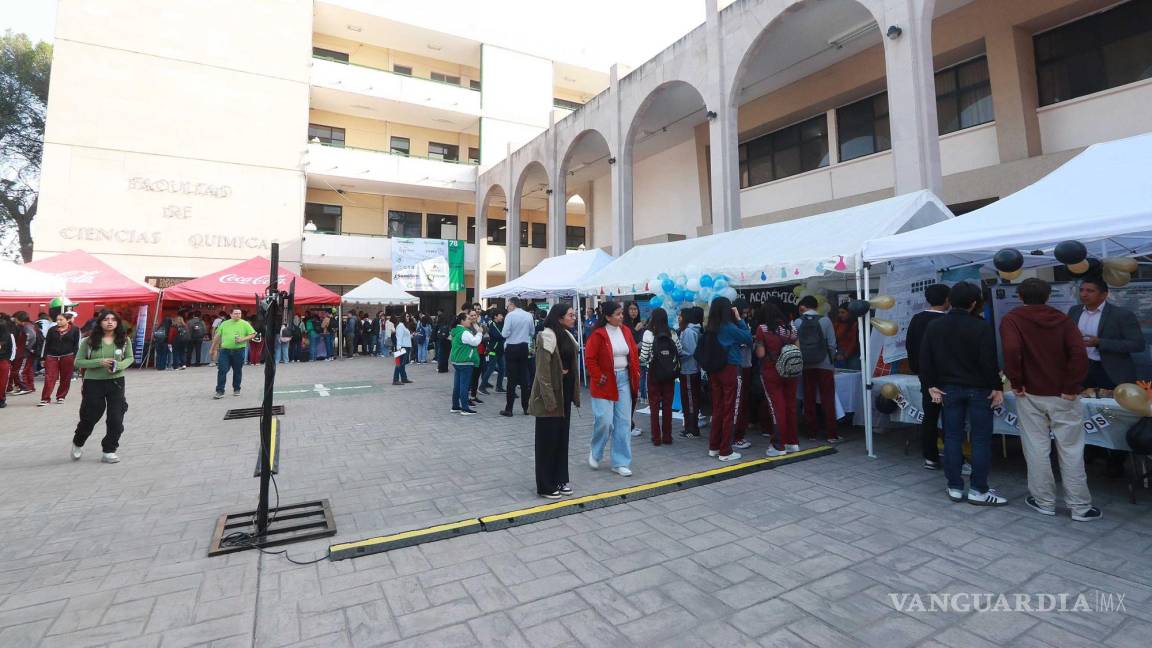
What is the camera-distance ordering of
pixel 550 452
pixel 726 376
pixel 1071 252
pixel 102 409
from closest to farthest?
1. pixel 1071 252
2. pixel 550 452
3. pixel 726 376
4. pixel 102 409

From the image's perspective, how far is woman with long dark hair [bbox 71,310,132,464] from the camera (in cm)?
536

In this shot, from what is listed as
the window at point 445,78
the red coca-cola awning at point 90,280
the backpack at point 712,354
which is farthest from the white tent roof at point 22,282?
the window at point 445,78

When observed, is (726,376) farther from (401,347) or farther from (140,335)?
(140,335)

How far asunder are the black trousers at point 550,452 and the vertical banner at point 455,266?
19681 mm

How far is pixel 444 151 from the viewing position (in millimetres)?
25391

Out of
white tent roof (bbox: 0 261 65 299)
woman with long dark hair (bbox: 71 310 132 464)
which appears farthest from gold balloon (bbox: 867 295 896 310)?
white tent roof (bbox: 0 261 65 299)

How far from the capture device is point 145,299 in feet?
46.1

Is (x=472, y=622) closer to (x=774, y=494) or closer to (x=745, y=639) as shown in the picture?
(x=745, y=639)

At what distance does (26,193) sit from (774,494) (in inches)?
1360

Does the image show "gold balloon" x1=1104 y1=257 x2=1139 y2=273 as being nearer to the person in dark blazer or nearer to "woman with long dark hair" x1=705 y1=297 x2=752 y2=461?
the person in dark blazer

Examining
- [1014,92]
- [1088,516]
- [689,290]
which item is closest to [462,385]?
[689,290]

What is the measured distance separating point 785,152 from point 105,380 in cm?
1631

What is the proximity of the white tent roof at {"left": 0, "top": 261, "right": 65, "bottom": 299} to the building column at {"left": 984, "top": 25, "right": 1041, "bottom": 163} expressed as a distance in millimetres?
18090

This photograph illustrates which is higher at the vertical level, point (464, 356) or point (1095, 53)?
point (1095, 53)
